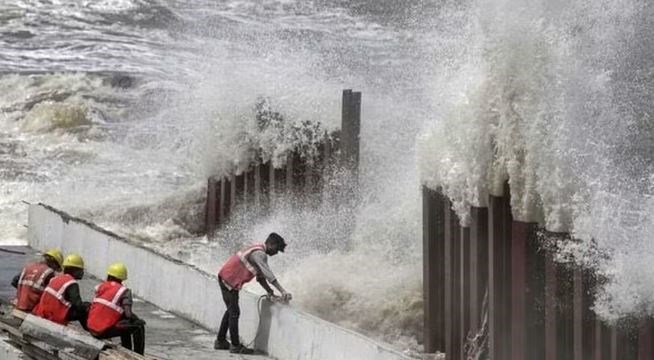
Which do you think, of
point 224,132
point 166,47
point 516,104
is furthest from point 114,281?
point 166,47

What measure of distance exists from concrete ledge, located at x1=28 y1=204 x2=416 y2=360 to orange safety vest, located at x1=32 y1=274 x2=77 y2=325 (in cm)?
209

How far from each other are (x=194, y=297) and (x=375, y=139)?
4016 millimetres

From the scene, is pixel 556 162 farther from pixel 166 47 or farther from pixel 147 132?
pixel 166 47

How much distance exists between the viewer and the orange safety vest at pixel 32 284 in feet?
42.5

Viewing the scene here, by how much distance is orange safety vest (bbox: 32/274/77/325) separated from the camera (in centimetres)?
1248

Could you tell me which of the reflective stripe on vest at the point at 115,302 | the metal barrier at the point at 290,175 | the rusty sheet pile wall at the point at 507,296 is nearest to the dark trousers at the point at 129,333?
the reflective stripe on vest at the point at 115,302

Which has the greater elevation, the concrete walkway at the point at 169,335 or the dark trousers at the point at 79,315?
the dark trousers at the point at 79,315

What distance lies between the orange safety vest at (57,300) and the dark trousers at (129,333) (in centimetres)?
45

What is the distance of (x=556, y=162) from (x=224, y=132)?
33.0 feet

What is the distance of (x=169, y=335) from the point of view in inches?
583

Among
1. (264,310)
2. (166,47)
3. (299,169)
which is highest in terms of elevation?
(166,47)

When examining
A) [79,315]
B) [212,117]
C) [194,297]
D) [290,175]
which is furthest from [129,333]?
[212,117]

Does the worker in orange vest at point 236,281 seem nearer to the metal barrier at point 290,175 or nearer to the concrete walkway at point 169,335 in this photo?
the concrete walkway at point 169,335

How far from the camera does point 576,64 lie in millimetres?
12336
